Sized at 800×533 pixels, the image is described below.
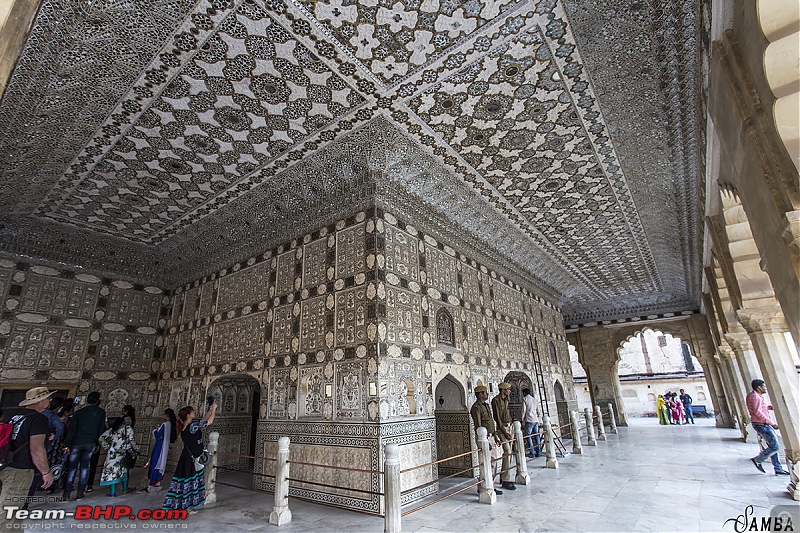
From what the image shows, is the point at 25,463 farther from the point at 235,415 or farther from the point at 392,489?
the point at 235,415

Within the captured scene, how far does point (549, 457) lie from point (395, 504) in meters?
3.89

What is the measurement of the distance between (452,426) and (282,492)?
10.3 feet

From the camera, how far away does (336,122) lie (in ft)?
15.1

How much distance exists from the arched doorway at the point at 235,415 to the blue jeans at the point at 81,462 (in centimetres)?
205

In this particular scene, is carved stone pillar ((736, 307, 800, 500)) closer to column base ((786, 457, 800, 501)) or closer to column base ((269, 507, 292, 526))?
column base ((786, 457, 800, 501))

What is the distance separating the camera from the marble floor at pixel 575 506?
360cm

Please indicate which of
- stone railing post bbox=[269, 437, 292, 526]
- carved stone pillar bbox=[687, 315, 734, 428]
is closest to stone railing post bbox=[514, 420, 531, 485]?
stone railing post bbox=[269, 437, 292, 526]

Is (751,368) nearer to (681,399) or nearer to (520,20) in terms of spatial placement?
(520,20)

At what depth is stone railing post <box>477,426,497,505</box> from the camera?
14.2ft

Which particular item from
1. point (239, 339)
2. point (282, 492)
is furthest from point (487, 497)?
point (239, 339)

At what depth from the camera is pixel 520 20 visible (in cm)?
347

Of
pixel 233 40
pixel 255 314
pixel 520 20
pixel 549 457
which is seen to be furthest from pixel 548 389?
pixel 233 40

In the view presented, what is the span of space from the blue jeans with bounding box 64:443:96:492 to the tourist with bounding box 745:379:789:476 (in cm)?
922

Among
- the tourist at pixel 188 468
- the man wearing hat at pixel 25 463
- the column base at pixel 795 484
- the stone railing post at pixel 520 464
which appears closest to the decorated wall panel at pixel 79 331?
the tourist at pixel 188 468
